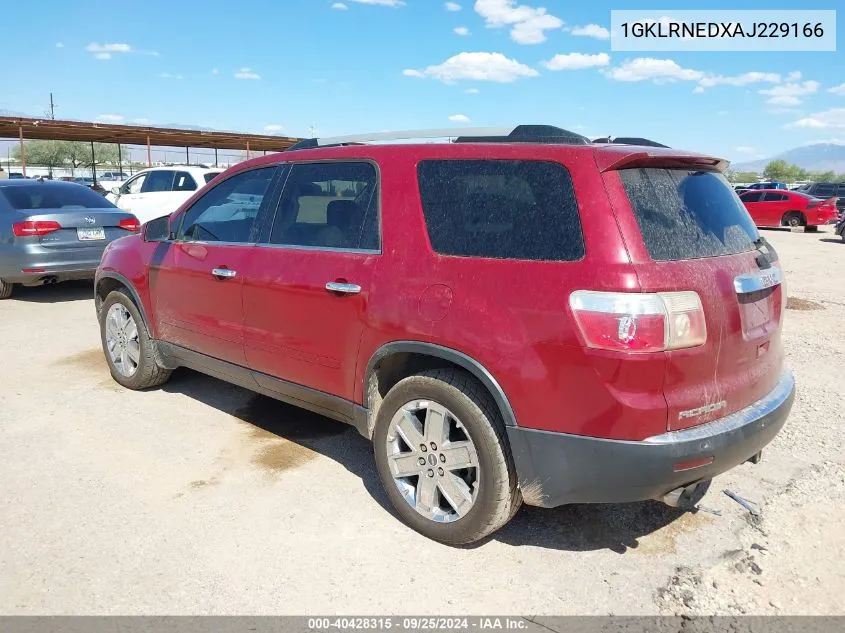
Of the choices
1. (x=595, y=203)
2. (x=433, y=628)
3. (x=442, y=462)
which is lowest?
(x=433, y=628)

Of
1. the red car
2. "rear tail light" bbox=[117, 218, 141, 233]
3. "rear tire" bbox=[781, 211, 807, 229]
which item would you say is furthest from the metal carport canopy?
"rear tire" bbox=[781, 211, 807, 229]

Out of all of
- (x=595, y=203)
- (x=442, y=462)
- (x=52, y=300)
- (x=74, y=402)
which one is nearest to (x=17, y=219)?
(x=52, y=300)

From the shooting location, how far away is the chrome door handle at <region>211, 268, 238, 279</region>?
A: 408 centimetres

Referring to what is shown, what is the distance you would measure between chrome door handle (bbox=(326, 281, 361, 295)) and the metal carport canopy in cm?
2290

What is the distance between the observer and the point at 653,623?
2.62m

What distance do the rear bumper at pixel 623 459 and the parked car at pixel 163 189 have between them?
1204cm

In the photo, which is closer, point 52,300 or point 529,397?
point 529,397

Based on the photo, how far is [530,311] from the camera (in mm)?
2717

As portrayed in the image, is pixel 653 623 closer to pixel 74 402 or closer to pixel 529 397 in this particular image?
pixel 529 397

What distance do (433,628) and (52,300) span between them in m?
8.45

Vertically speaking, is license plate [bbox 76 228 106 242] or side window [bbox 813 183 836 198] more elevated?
side window [bbox 813 183 836 198]

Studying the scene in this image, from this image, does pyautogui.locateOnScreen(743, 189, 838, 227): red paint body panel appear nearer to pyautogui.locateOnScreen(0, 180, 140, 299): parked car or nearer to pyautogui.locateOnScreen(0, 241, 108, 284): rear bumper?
pyautogui.locateOnScreen(0, 180, 140, 299): parked car

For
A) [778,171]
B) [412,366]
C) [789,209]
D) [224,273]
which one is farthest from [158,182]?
[778,171]

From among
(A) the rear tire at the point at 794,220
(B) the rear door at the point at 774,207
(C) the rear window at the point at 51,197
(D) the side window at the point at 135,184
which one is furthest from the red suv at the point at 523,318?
(B) the rear door at the point at 774,207
